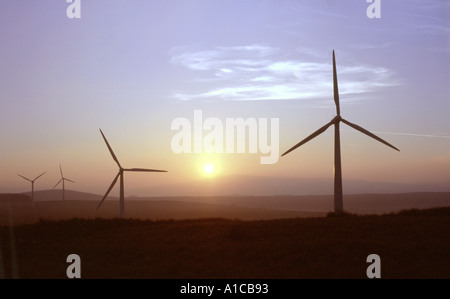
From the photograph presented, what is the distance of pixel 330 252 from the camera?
29078mm

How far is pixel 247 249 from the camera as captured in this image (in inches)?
1228

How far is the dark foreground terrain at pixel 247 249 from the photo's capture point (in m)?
26.2

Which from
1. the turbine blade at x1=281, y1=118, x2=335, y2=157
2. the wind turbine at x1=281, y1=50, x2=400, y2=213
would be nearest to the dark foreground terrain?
the wind turbine at x1=281, y1=50, x2=400, y2=213

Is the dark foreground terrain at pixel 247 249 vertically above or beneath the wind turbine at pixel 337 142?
beneath

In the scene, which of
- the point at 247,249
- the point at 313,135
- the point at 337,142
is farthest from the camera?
the point at 313,135

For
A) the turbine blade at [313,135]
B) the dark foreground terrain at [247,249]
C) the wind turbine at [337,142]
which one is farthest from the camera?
the turbine blade at [313,135]

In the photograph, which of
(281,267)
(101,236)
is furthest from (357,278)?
(101,236)

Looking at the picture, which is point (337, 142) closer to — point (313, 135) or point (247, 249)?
point (313, 135)

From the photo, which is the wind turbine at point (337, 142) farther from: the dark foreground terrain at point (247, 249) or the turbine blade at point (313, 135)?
the dark foreground terrain at point (247, 249)

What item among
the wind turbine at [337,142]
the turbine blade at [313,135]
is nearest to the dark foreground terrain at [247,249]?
the wind turbine at [337,142]

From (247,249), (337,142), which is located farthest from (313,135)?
(247,249)
